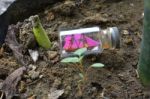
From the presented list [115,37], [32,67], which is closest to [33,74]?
[32,67]

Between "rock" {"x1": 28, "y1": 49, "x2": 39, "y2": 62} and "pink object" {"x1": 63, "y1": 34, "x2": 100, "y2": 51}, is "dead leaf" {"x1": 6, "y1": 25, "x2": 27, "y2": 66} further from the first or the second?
"pink object" {"x1": 63, "y1": 34, "x2": 100, "y2": 51}

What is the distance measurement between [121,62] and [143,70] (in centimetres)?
14

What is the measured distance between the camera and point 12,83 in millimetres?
1473

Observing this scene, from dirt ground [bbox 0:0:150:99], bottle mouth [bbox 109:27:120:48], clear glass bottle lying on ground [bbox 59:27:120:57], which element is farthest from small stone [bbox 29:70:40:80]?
bottle mouth [bbox 109:27:120:48]

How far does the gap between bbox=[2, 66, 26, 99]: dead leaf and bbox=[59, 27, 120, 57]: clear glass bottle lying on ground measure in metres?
0.18

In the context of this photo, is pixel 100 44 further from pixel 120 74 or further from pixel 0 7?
pixel 0 7

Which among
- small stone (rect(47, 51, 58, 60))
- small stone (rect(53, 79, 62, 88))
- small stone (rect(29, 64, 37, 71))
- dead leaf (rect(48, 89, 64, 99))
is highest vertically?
small stone (rect(47, 51, 58, 60))

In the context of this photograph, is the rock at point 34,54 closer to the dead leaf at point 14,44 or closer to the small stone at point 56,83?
the dead leaf at point 14,44

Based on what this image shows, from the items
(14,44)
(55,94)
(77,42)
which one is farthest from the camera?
(14,44)

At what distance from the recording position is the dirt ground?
1415mm

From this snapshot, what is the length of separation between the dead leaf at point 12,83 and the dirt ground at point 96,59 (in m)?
0.03

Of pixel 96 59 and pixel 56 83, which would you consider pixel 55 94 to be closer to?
pixel 56 83

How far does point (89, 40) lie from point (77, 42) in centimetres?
5

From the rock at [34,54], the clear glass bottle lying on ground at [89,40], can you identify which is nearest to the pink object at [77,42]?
the clear glass bottle lying on ground at [89,40]
